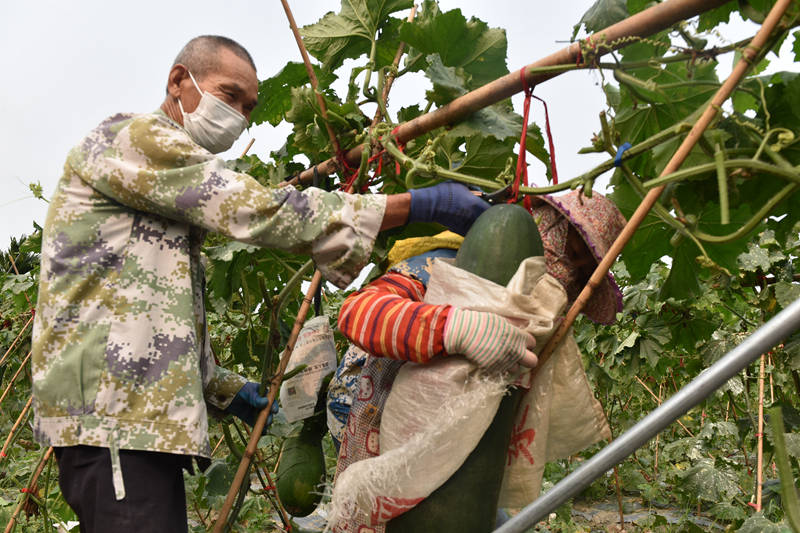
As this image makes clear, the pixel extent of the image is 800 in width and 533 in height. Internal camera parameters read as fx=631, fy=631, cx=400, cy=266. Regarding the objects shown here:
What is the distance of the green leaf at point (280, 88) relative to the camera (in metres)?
2.12

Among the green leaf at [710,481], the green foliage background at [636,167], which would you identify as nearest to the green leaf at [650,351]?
the green foliage background at [636,167]

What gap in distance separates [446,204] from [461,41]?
58 cm

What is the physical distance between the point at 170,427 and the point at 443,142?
3.24 ft

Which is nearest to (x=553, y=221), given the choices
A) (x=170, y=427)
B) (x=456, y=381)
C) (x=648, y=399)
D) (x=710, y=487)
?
(x=456, y=381)

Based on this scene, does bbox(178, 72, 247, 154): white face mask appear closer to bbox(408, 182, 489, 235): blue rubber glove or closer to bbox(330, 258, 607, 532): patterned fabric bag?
bbox(408, 182, 489, 235): blue rubber glove

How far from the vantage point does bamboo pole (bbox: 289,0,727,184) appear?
1132 millimetres

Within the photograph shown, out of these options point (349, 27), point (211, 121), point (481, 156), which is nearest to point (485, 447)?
point (481, 156)

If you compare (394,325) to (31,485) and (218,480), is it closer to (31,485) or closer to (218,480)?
(218,480)

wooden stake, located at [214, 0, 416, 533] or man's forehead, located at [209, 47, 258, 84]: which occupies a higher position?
man's forehead, located at [209, 47, 258, 84]

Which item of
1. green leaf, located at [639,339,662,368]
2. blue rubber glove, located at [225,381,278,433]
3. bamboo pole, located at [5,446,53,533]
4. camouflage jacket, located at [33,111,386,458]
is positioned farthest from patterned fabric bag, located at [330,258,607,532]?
green leaf, located at [639,339,662,368]

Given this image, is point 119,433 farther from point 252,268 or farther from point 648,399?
point 648,399

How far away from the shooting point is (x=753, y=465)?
3648 mm

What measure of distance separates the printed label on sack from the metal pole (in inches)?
34.2

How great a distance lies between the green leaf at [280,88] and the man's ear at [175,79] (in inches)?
20.8
